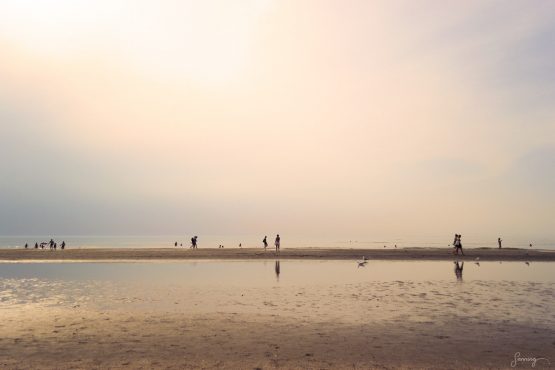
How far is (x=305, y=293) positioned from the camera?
25.5 m

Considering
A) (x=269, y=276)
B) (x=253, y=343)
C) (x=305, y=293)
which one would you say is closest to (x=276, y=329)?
(x=253, y=343)

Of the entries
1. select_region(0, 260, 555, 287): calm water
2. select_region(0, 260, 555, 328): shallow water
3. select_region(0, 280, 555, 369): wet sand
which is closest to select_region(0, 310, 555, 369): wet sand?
select_region(0, 280, 555, 369): wet sand

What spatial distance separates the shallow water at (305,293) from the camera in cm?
1980

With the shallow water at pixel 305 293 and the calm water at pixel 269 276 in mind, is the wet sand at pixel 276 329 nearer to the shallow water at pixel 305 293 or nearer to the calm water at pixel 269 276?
the shallow water at pixel 305 293

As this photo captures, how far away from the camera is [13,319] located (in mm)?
17906

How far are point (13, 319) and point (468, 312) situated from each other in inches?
798

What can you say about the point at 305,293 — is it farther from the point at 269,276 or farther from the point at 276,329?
the point at 269,276

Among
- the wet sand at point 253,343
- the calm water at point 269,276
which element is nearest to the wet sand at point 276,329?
the wet sand at point 253,343

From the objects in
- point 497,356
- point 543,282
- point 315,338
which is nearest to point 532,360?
point 497,356

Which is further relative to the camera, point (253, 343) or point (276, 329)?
point (276, 329)

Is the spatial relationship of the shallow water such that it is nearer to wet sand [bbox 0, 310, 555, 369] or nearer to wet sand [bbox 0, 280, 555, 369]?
wet sand [bbox 0, 280, 555, 369]

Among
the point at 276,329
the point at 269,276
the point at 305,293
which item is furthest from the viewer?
the point at 269,276

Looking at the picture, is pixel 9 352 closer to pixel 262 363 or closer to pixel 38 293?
pixel 262 363

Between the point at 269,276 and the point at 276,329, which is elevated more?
the point at 269,276
